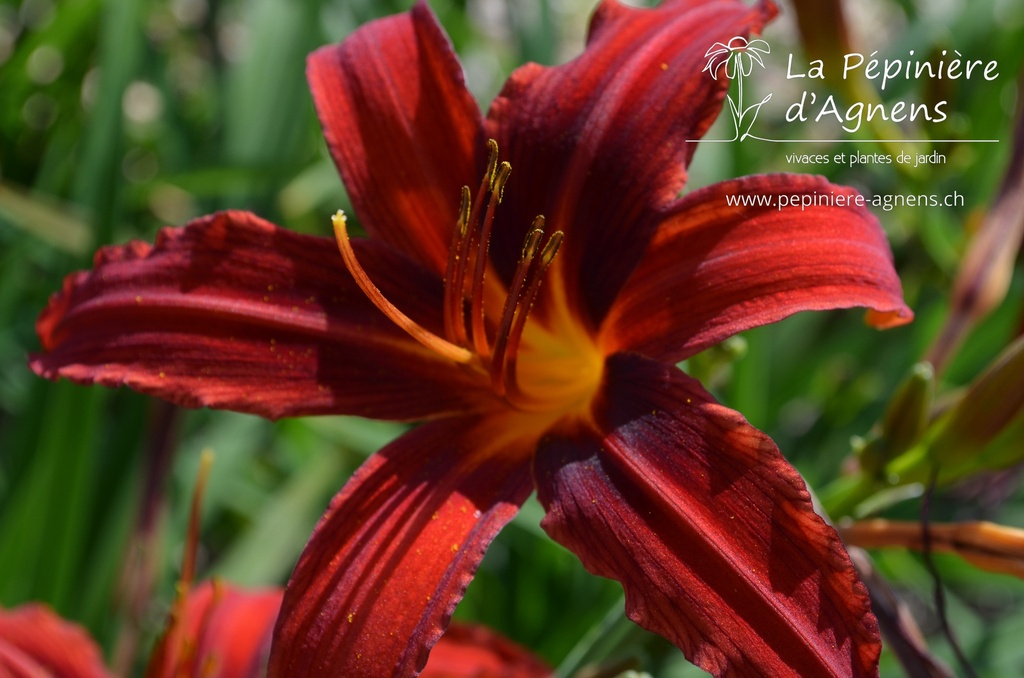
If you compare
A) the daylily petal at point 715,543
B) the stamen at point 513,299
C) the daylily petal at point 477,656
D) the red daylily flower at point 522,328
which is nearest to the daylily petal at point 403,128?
the red daylily flower at point 522,328

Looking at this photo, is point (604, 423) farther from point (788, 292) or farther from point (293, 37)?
point (293, 37)

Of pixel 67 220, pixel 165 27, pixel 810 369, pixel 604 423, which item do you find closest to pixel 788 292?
pixel 604 423

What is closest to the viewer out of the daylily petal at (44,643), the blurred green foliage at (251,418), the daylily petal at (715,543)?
the daylily petal at (715,543)

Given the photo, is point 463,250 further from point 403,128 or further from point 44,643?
point 44,643

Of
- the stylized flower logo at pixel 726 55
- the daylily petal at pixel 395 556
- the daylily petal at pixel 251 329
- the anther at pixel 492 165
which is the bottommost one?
the daylily petal at pixel 395 556

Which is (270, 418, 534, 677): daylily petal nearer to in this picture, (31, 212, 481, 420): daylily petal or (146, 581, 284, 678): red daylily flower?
(31, 212, 481, 420): daylily petal

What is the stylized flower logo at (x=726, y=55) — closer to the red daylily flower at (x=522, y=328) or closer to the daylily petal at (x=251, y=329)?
the red daylily flower at (x=522, y=328)

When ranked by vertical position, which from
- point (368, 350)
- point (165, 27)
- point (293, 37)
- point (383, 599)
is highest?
point (165, 27)
